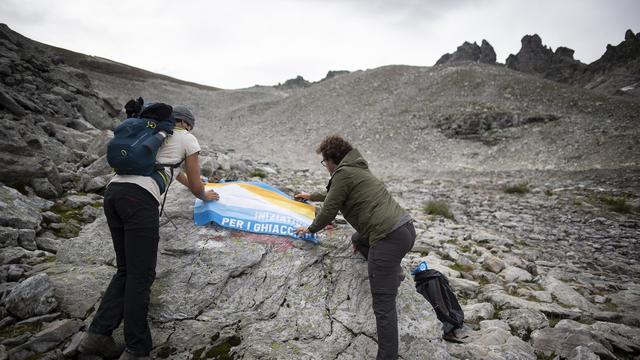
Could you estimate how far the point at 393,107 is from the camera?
37906mm

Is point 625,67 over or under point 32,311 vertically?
over

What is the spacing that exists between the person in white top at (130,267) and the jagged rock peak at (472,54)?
90074 mm

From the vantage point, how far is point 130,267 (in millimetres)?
3746

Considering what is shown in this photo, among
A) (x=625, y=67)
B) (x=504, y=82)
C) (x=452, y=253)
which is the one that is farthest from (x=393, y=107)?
(x=625, y=67)

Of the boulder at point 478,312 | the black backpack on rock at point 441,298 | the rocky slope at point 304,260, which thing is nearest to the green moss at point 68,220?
the rocky slope at point 304,260

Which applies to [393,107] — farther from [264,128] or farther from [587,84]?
[587,84]

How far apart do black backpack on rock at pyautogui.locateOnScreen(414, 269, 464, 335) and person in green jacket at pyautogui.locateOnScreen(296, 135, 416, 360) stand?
158 centimetres

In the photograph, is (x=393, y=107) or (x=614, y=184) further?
(x=393, y=107)

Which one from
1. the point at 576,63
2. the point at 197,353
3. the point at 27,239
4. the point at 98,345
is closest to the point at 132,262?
the point at 98,345

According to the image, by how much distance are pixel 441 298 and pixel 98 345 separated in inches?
191

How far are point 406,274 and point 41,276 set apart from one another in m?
5.12

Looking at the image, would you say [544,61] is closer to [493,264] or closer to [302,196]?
[493,264]

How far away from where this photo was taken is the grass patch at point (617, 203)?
12648 millimetres

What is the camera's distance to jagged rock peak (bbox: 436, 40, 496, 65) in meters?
83.6
